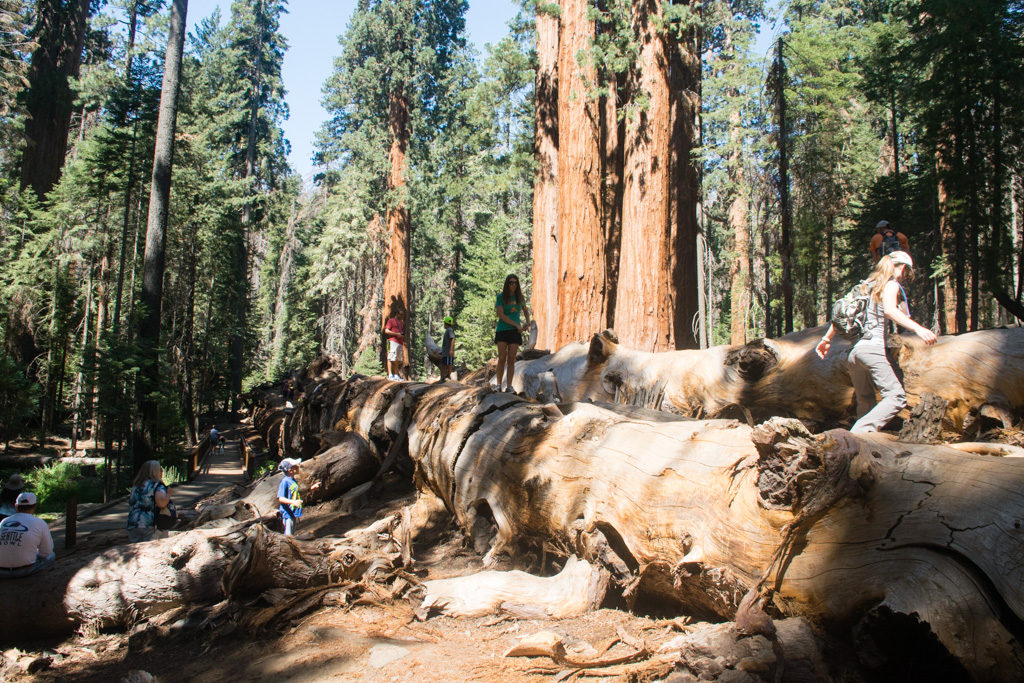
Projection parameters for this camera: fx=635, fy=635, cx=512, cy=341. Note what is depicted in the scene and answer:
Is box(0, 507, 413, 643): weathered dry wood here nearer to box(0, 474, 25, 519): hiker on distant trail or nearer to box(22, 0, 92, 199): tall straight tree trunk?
box(0, 474, 25, 519): hiker on distant trail

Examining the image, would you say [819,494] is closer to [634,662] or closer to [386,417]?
[634,662]

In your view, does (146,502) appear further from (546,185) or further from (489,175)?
(489,175)

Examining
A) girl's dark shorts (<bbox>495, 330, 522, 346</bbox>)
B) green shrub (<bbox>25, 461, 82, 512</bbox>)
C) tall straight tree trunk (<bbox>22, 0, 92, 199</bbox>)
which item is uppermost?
tall straight tree trunk (<bbox>22, 0, 92, 199</bbox>)

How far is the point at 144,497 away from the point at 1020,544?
754cm

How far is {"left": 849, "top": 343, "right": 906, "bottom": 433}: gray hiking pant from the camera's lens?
177 inches

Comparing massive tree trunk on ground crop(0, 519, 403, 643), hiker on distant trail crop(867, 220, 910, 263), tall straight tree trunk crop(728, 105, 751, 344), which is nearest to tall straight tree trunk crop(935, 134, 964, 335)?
tall straight tree trunk crop(728, 105, 751, 344)

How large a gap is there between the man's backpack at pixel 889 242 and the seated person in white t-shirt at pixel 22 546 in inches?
312

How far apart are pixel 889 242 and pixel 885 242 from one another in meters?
0.03

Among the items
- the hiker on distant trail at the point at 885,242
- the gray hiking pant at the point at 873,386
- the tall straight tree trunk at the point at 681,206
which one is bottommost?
the gray hiking pant at the point at 873,386

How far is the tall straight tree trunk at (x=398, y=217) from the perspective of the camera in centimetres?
2298

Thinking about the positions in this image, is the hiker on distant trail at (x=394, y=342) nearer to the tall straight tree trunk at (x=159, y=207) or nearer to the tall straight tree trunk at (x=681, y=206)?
the tall straight tree trunk at (x=159, y=207)

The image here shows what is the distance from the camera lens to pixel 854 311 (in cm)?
496

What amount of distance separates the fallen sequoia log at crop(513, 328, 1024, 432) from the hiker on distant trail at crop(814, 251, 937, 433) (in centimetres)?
35

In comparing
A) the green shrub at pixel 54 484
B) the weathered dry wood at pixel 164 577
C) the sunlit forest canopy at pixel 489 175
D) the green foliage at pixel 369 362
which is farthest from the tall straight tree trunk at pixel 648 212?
the green foliage at pixel 369 362
